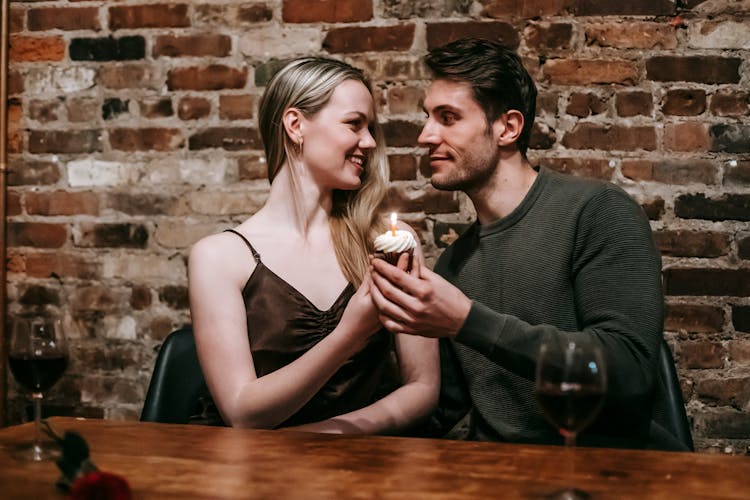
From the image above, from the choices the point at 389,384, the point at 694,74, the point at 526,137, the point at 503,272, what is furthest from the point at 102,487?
the point at 694,74

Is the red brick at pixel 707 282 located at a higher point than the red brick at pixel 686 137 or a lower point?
lower

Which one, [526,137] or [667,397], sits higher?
[526,137]

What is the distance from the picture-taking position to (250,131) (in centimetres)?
216

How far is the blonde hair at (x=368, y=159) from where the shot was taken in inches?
73.2

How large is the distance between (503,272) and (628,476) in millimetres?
718

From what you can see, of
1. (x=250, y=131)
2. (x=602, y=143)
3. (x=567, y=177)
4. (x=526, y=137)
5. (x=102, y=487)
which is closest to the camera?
(x=102, y=487)

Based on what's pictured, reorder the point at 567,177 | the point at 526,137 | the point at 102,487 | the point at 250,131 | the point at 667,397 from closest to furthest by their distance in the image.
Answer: the point at 102,487 → the point at 667,397 → the point at 567,177 → the point at 526,137 → the point at 250,131

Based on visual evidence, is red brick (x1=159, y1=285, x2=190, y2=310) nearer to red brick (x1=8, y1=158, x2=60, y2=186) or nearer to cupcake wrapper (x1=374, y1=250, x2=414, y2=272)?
red brick (x1=8, y1=158, x2=60, y2=186)

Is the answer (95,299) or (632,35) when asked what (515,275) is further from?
(95,299)

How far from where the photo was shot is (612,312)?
4.95ft

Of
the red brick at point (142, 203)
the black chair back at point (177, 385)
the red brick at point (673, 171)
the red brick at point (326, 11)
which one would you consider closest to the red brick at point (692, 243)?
A: the red brick at point (673, 171)

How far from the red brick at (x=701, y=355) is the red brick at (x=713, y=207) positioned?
33 centimetres

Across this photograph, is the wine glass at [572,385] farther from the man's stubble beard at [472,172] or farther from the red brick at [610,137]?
the red brick at [610,137]

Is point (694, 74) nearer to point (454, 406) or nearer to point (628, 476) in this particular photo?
point (454, 406)
